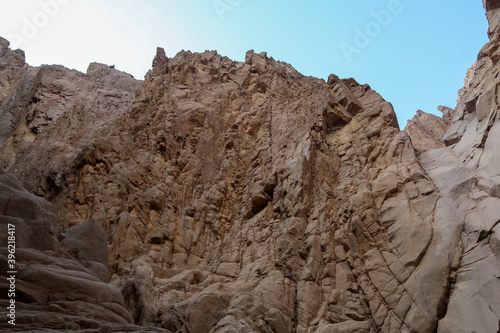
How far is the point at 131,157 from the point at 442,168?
66.0 ft

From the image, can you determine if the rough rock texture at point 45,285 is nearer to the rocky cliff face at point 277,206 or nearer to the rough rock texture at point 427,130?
the rocky cliff face at point 277,206

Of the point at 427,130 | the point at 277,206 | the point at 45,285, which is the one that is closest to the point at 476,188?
the point at 277,206

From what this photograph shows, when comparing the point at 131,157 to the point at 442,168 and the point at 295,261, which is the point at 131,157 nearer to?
the point at 295,261

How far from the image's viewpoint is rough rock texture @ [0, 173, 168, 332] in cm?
1152

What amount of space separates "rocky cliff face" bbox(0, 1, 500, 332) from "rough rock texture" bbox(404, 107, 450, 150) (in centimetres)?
1906

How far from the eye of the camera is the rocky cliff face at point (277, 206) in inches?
658

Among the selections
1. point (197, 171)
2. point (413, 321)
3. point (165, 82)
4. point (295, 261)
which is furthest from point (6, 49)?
point (413, 321)

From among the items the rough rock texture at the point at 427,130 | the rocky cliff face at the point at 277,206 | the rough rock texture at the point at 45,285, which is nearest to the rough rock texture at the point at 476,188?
the rocky cliff face at the point at 277,206

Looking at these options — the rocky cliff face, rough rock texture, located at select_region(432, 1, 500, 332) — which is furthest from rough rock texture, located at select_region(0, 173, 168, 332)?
rough rock texture, located at select_region(432, 1, 500, 332)

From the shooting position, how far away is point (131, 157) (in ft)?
98.0

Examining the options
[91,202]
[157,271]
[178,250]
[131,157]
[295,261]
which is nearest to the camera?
[295,261]

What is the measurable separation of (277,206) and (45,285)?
13.2m

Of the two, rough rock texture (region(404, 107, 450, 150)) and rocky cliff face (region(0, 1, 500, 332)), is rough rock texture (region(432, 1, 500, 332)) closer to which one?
rocky cliff face (region(0, 1, 500, 332))

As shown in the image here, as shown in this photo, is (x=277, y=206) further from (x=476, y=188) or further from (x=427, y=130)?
(x=427, y=130)
